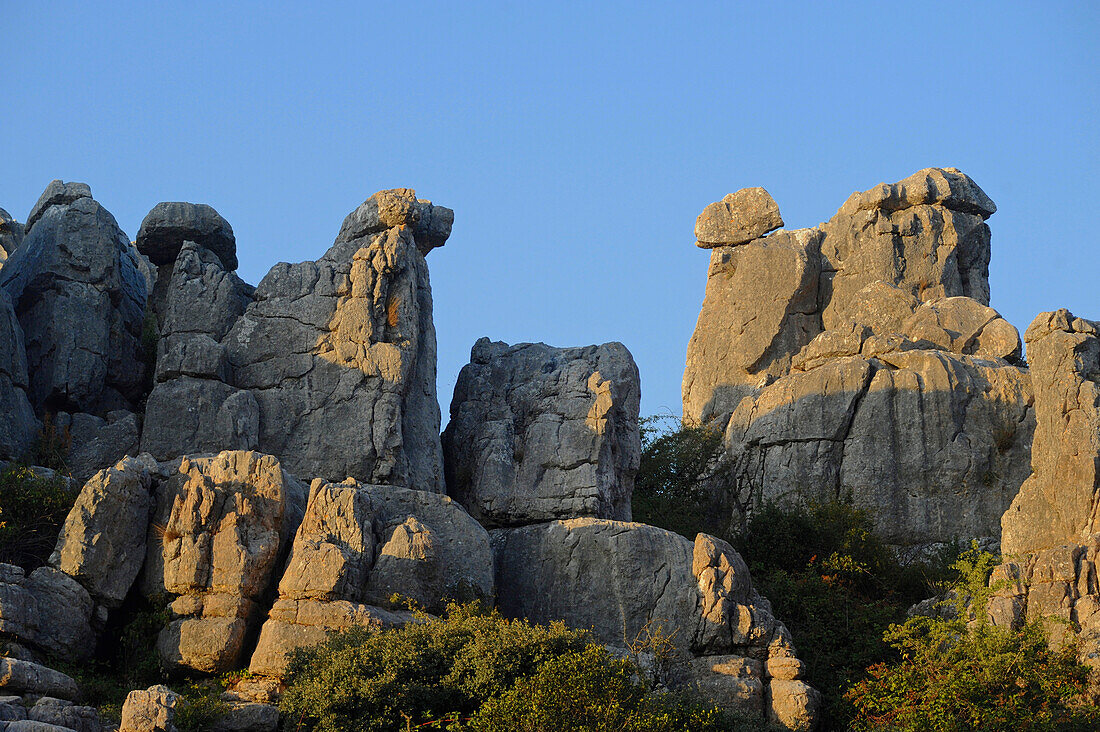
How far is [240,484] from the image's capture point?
3309 centimetres

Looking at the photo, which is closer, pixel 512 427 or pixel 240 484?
pixel 240 484

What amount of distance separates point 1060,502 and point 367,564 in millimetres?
15622

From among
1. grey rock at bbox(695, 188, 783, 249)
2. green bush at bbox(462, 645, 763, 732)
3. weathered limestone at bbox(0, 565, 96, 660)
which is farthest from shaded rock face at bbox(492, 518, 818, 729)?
grey rock at bbox(695, 188, 783, 249)

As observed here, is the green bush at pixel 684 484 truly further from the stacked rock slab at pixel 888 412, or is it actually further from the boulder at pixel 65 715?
the boulder at pixel 65 715

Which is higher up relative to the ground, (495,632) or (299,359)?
(299,359)

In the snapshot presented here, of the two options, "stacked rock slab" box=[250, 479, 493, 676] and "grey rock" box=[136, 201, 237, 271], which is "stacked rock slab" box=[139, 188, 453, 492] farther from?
"stacked rock slab" box=[250, 479, 493, 676]

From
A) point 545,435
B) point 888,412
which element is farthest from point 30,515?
point 888,412

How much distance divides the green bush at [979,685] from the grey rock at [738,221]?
105 feet

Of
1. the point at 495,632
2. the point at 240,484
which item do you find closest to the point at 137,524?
the point at 240,484

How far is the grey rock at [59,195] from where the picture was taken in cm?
4409

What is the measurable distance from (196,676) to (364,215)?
15666 millimetres

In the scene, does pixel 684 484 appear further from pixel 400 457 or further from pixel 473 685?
pixel 473 685

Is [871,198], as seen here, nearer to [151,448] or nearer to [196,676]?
[151,448]

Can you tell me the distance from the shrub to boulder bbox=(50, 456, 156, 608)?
16.2 feet
